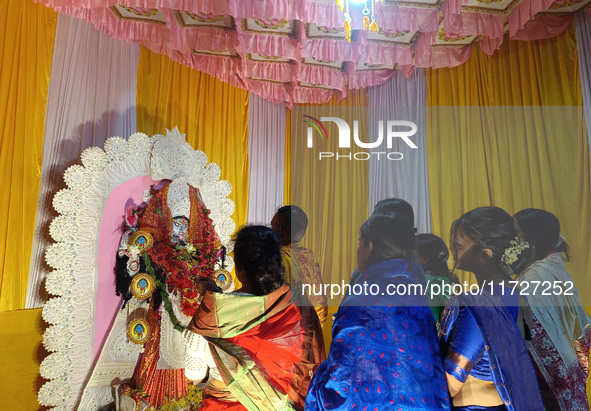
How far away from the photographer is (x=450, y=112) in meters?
5.02

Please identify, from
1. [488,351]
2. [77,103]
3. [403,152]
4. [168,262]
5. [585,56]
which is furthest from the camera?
[403,152]

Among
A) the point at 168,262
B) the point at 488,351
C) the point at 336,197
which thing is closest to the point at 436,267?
the point at 488,351

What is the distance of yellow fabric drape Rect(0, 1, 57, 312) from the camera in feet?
9.75

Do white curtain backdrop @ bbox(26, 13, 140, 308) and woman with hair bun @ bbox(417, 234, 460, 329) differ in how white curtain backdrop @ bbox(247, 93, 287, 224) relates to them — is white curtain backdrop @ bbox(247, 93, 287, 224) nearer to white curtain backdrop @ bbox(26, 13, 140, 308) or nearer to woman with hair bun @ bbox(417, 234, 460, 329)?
white curtain backdrop @ bbox(26, 13, 140, 308)

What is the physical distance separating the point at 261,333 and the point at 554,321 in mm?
1769

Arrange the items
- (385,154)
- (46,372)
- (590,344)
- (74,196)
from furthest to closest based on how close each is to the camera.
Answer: (385,154) < (74,196) < (46,372) < (590,344)

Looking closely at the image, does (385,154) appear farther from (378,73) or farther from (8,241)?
(8,241)

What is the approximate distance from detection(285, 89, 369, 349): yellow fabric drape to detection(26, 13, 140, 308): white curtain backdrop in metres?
2.56

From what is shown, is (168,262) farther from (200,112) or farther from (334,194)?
(334,194)

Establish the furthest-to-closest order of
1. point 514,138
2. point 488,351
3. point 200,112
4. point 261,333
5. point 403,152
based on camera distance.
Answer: point 403,152
point 200,112
point 514,138
point 261,333
point 488,351

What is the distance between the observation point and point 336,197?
5848 millimetres

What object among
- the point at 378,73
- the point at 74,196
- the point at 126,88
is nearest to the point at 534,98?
the point at 378,73

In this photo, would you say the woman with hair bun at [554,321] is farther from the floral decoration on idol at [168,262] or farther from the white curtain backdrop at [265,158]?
the white curtain backdrop at [265,158]

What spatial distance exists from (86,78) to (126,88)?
443 mm
